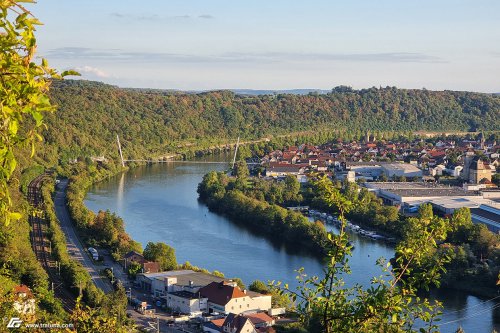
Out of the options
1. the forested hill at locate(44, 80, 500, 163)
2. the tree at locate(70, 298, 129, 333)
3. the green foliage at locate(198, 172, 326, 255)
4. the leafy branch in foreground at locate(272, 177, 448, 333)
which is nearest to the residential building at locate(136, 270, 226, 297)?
the green foliage at locate(198, 172, 326, 255)

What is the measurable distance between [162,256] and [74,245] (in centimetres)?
128

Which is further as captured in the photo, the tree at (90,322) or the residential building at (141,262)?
the residential building at (141,262)

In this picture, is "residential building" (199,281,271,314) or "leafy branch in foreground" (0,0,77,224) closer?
"leafy branch in foreground" (0,0,77,224)

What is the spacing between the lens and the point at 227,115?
21.3m

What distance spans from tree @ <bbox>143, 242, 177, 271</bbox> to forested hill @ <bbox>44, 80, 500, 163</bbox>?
826 centimetres

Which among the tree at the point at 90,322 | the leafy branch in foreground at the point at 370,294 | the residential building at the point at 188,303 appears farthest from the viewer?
the residential building at the point at 188,303

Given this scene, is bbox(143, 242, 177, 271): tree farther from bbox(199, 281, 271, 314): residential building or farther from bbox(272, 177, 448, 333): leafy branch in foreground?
bbox(272, 177, 448, 333): leafy branch in foreground

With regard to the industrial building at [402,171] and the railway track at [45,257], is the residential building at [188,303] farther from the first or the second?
the industrial building at [402,171]

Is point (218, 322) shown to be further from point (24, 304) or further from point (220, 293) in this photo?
point (24, 304)

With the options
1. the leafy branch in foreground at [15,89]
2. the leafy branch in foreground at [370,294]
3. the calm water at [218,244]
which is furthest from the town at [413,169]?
the leafy branch in foreground at [15,89]

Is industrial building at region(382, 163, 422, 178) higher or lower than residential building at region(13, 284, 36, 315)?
lower

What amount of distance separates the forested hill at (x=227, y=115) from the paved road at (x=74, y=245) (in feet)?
16.1

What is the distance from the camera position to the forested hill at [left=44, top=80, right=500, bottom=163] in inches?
645

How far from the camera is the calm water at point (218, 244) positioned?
561 centimetres
